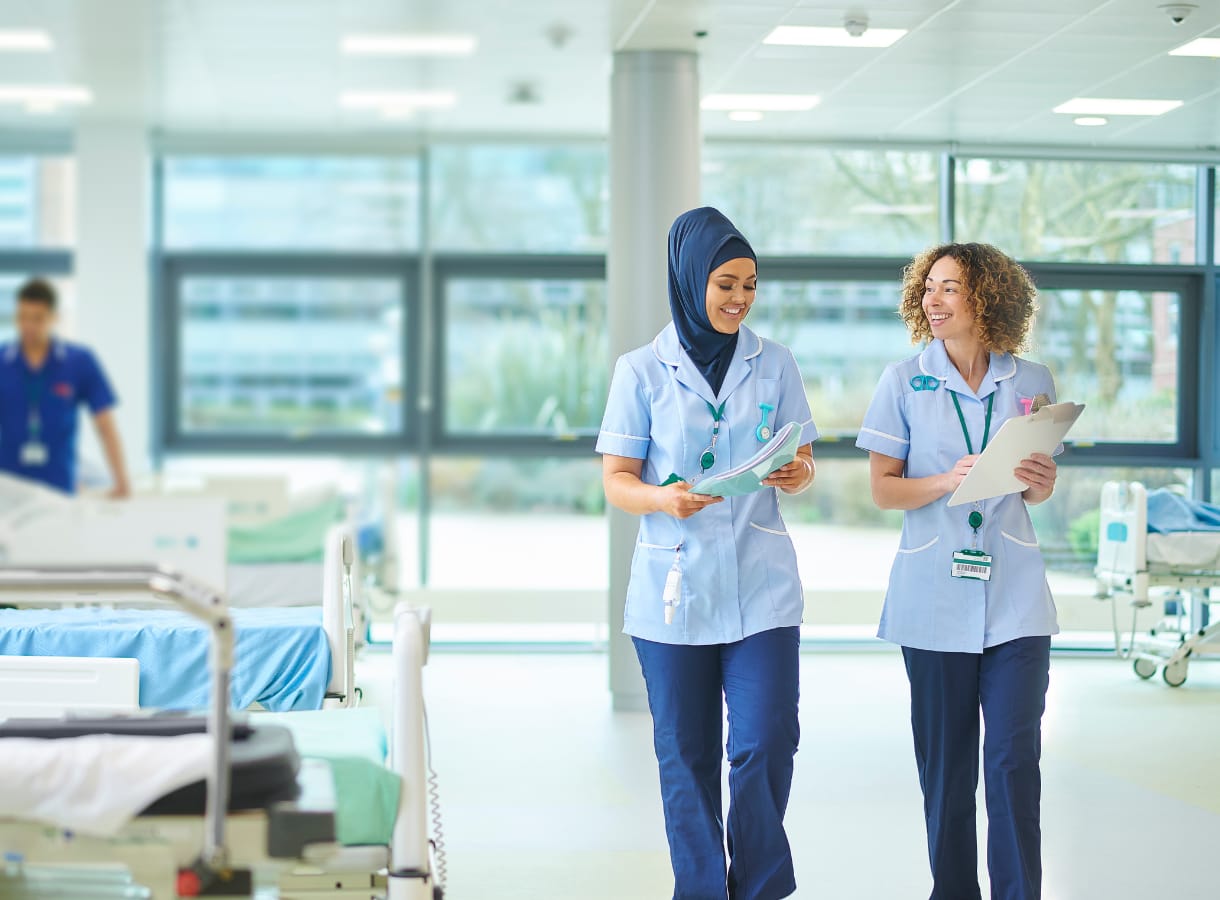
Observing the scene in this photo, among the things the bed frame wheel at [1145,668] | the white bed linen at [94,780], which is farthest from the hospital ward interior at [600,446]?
the bed frame wheel at [1145,668]

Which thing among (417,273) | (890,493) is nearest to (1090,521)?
(417,273)

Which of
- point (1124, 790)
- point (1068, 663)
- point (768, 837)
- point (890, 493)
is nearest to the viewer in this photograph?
point (768, 837)

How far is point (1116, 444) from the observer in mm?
8250

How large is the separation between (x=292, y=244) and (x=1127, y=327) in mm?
4982

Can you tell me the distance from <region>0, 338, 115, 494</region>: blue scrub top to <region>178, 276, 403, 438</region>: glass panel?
2.10m

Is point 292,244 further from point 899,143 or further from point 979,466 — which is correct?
point 979,466

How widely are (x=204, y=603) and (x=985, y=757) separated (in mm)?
1863

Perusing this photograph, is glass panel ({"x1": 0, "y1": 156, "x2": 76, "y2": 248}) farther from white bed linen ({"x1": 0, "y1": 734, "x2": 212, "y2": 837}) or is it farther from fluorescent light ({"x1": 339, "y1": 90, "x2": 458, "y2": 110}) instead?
white bed linen ({"x1": 0, "y1": 734, "x2": 212, "y2": 837})

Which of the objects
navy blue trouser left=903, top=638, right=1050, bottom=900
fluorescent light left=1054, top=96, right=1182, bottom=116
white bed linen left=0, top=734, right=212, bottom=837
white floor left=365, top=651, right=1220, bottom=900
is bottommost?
white floor left=365, top=651, right=1220, bottom=900

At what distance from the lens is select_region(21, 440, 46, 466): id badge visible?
6.01m

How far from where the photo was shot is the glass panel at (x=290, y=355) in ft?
27.1

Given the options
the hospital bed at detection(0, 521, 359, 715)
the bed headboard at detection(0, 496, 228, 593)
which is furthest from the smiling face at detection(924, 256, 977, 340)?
the bed headboard at detection(0, 496, 228, 593)

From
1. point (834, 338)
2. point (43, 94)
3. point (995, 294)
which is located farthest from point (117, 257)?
point (995, 294)

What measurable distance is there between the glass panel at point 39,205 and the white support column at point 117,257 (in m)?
0.22
